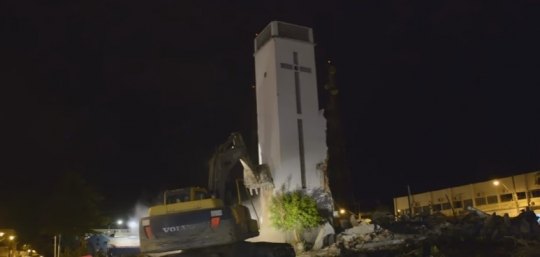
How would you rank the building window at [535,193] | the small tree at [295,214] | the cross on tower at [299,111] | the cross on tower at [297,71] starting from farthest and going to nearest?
1. the building window at [535,193]
2. the cross on tower at [297,71]
3. the cross on tower at [299,111]
4. the small tree at [295,214]

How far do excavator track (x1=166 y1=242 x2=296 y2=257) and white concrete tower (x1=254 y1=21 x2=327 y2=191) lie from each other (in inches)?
699

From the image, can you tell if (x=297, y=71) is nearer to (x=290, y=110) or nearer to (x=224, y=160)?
(x=290, y=110)

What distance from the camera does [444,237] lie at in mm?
23641

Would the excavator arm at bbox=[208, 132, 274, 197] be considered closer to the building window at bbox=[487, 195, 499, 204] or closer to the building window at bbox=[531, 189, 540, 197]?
the building window at bbox=[531, 189, 540, 197]

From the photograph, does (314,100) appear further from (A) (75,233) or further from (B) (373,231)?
(A) (75,233)

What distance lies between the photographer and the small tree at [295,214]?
3375cm

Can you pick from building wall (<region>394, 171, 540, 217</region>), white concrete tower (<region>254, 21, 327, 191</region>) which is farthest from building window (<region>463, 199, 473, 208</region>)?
white concrete tower (<region>254, 21, 327, 191</region>)

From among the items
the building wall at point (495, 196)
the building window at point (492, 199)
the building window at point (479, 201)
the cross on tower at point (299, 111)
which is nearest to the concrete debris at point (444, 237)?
the cross on tower at point (299, 111)

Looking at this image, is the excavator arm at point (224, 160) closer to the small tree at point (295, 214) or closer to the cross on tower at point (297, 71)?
the small tree at point (295, 214)

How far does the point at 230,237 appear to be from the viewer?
688 inches

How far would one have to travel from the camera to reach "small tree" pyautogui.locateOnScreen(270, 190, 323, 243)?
33.8 meters

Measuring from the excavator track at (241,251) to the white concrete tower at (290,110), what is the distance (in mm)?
17750

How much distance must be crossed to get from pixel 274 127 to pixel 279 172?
3.31 metres

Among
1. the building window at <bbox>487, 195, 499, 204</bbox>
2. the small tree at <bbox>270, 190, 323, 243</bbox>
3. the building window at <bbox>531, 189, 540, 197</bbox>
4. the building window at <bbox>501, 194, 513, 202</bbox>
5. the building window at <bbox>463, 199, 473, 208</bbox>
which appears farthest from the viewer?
the building window at <bbox>463, 199, 473, 208</bbox>
